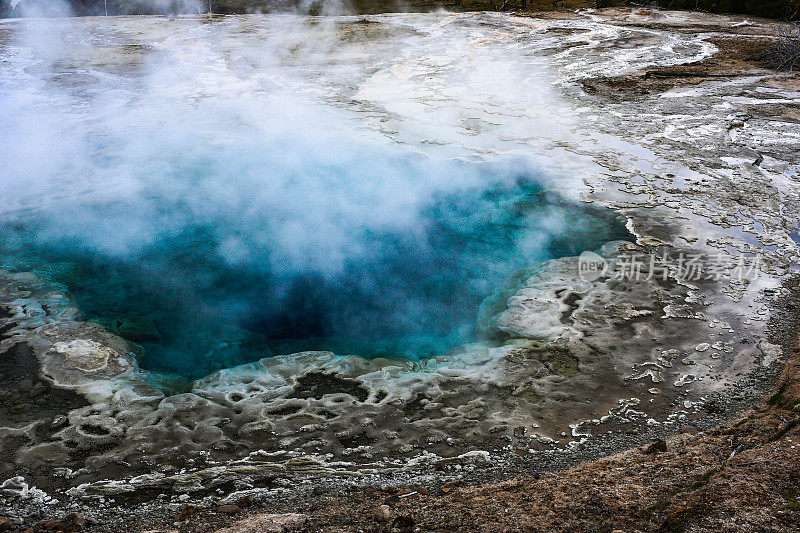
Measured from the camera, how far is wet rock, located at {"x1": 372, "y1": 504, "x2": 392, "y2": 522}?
83.7 inches

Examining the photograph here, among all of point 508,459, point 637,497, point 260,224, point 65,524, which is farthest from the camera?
point 260,224

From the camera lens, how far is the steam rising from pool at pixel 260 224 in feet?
12.5

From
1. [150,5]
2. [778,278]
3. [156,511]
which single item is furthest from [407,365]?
[150,5]

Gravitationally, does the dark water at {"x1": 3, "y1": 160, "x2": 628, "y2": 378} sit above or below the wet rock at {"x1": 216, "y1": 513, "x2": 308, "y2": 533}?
above

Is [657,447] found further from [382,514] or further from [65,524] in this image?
[65,524]

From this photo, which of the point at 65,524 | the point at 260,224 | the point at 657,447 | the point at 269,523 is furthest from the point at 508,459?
the point at 260,224

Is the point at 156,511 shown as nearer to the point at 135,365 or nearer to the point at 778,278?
the point at 135,365

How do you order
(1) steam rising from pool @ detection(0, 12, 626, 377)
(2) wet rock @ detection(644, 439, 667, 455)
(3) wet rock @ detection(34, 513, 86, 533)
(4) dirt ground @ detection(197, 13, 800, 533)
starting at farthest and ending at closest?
(1) steam rising from pool @ detection(0, 12, 626, 377) < (2) wet rock @ detection(644, 439, 667, 455) < (3) wet rock @ detection(34, 513, 86, 533) < (4) dirt ground @ detection(197, 13, 800, 533)

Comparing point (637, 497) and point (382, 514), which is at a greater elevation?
point (637, 497)

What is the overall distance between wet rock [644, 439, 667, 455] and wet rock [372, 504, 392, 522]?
1.22 meters

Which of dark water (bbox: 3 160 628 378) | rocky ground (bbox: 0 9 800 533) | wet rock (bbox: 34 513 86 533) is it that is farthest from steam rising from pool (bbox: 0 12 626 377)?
wet rock (bbox: 34 513 86 533)

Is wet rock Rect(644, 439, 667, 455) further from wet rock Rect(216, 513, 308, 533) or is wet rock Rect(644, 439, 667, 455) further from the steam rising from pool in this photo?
wet rock Rect(216, 513, 308, 533)

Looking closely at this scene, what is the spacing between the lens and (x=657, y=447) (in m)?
2.53

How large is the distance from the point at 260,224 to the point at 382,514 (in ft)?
11.2
